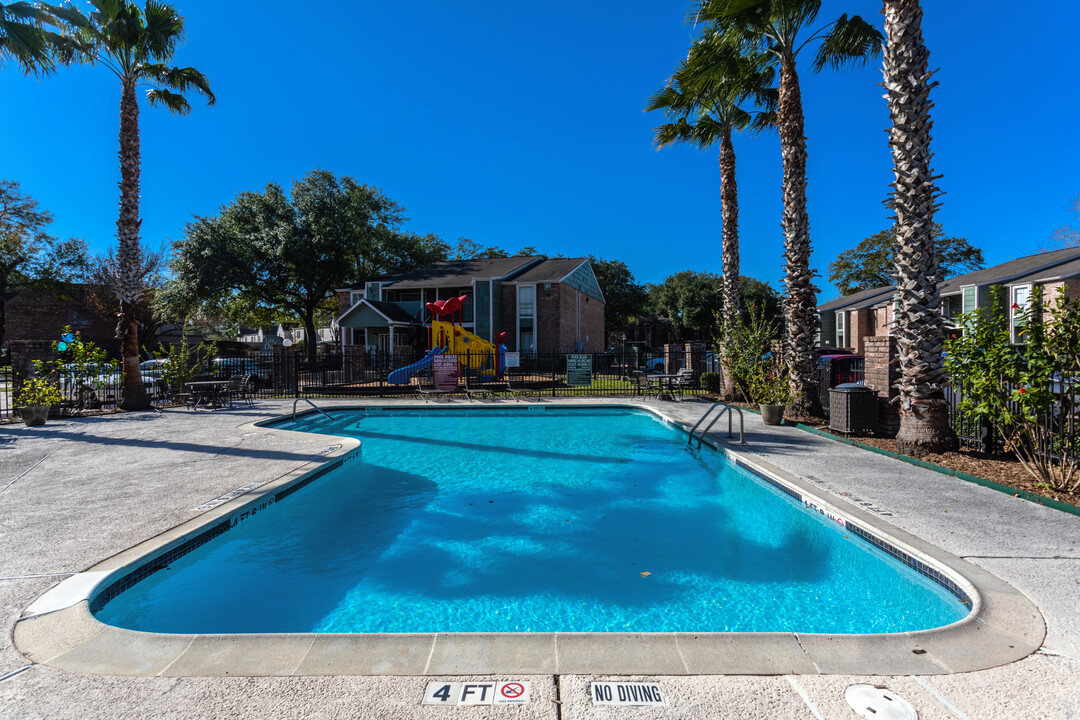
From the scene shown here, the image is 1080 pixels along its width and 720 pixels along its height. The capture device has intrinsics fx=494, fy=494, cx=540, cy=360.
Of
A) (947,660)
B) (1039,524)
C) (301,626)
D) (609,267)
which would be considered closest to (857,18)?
(1039,524)

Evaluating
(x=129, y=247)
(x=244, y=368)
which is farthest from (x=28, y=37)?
(x=244, y=368)

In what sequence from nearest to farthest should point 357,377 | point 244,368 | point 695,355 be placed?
point 695,355
point 244,368
point 357,377

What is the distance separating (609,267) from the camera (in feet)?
168

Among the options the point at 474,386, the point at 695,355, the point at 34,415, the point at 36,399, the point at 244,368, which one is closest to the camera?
the point at 34,415

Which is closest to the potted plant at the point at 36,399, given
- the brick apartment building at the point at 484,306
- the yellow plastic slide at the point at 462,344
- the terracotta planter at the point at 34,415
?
the terracotta planter at the point at 34,415

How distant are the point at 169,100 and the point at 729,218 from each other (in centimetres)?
1776

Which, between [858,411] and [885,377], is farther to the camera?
[858,411]

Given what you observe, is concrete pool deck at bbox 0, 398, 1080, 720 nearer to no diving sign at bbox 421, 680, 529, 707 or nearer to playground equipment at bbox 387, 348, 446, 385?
no diving sign at bbox 421, 680, 529, 707

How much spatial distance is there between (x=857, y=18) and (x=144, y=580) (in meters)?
15.9

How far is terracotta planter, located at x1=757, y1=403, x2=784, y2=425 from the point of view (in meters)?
11.3

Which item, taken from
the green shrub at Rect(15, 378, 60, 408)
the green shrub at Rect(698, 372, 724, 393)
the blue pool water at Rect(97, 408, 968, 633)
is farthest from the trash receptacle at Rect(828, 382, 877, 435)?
the green shrub at Rect(15, 378, 60, 408)

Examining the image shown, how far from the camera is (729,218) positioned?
15711mm

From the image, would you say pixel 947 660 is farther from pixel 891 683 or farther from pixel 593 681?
pixel 593 681

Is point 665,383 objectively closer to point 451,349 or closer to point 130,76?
point 451,349
